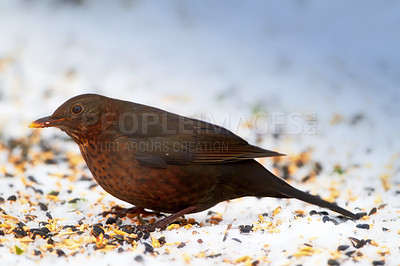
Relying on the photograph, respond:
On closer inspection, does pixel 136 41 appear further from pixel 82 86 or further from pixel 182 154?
pixel 182 154

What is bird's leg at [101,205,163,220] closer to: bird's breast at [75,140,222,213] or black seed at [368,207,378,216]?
→ bird's breast at [75,140,222,213]

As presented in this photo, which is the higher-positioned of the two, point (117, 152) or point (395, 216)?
point (117, 152)

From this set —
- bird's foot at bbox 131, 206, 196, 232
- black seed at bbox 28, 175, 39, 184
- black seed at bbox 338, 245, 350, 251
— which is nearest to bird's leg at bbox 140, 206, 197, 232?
bird's foot at bbox 131, 206, 196, 232

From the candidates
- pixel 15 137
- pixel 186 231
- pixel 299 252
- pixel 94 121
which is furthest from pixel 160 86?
pixel 299 252

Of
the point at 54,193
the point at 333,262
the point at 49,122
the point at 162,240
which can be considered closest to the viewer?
the point at 333,262

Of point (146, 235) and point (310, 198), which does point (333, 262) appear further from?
point (146, 235)

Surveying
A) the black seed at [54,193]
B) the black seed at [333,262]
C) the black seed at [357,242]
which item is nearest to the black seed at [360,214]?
the black seed at [357,242]

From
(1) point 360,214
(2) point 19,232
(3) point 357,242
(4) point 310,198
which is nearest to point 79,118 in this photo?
(2) point 19,232

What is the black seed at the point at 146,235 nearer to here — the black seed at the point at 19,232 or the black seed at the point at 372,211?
the black seed at the point at 19,232
